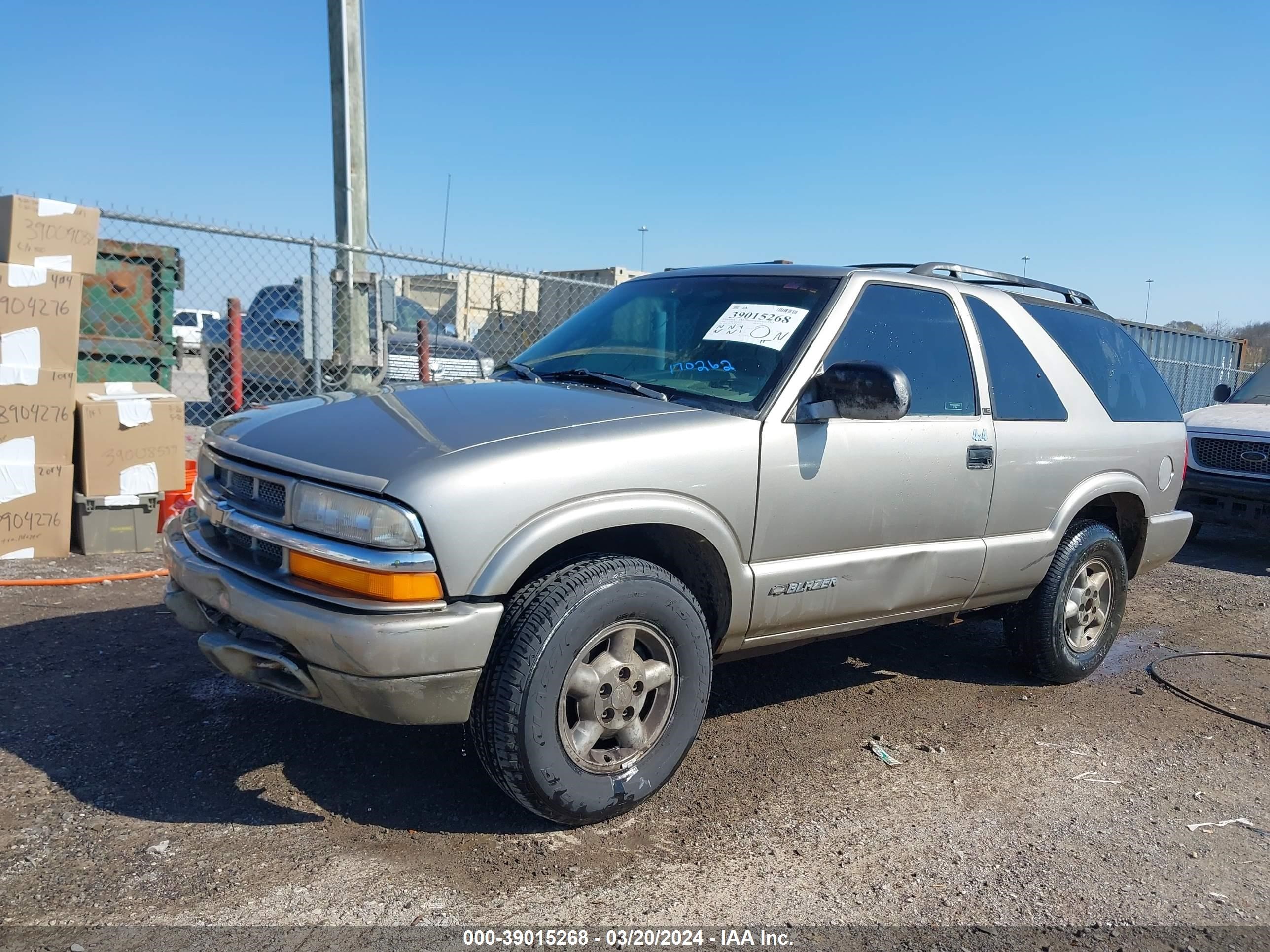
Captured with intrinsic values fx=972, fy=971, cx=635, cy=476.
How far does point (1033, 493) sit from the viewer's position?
169 inches

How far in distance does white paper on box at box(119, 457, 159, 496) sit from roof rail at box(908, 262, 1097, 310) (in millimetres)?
4526

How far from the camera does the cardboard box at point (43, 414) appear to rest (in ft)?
17.9

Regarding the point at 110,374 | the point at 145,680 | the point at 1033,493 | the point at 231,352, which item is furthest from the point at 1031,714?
the point at 231,352

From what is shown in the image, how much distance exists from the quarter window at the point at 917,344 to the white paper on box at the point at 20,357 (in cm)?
454

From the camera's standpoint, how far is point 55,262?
5641mm

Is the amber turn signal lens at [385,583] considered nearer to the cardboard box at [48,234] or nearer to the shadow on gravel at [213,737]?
the shadow on gravel at [213,737]

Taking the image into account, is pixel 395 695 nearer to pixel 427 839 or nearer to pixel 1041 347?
pixel 427 839

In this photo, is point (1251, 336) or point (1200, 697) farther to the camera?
point (1251, 336)

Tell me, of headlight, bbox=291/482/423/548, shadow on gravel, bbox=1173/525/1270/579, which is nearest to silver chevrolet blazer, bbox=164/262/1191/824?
headlight, bbox=291/482/423/548

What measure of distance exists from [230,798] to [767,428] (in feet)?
6.91

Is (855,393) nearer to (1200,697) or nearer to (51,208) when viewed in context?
→ (1200,697)

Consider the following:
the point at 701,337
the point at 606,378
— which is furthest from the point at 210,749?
the point at 701,337

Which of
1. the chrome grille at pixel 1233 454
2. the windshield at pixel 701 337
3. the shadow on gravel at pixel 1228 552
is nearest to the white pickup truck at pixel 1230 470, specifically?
the chrome grille at pixel 1233 454

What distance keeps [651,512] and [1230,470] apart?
23.6 ft
